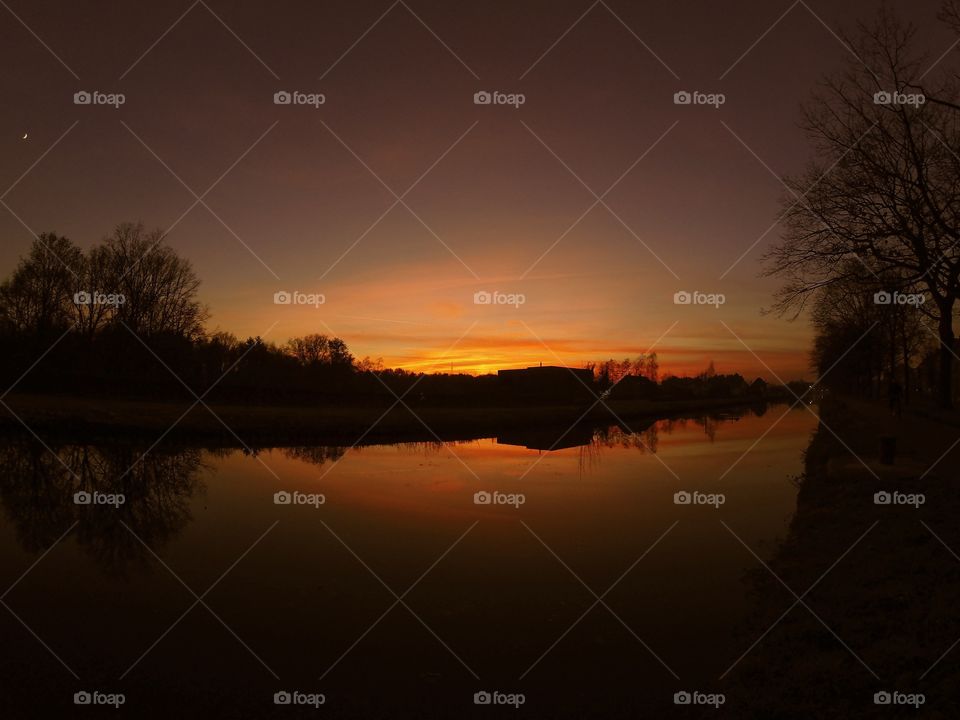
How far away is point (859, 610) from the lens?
778 centimetres

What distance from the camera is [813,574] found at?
9570 mm

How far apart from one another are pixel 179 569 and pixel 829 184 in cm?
1991

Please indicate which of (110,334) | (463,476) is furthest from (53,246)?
(463,476)

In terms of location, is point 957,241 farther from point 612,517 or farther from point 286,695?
point 286,695
